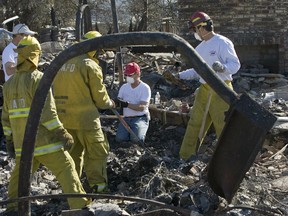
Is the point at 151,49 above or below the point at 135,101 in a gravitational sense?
above

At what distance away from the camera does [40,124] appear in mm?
5461

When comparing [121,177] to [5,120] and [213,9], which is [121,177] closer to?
[5,120]

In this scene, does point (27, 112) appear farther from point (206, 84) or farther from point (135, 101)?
point (135, 101)

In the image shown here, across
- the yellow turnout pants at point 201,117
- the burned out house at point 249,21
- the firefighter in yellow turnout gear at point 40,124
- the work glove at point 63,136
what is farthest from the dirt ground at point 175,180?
the burned out house at point 249,21

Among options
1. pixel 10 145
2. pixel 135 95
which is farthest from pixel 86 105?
pixel 135 95

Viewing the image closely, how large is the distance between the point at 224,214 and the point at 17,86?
7.45 feet

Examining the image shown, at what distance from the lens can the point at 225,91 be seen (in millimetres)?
3223

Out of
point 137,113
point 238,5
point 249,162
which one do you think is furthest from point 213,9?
point 249,162

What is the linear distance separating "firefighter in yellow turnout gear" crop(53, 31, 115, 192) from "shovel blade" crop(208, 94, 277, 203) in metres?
3.04

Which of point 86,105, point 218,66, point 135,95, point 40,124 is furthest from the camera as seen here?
point 135,95

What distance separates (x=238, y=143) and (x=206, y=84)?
145 inches

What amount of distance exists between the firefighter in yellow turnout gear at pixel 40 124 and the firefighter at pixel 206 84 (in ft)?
7.22

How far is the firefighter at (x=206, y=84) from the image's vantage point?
7.07 metres

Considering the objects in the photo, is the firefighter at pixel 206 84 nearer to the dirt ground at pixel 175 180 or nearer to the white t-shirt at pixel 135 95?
the dirt ground at pixel 175 180
